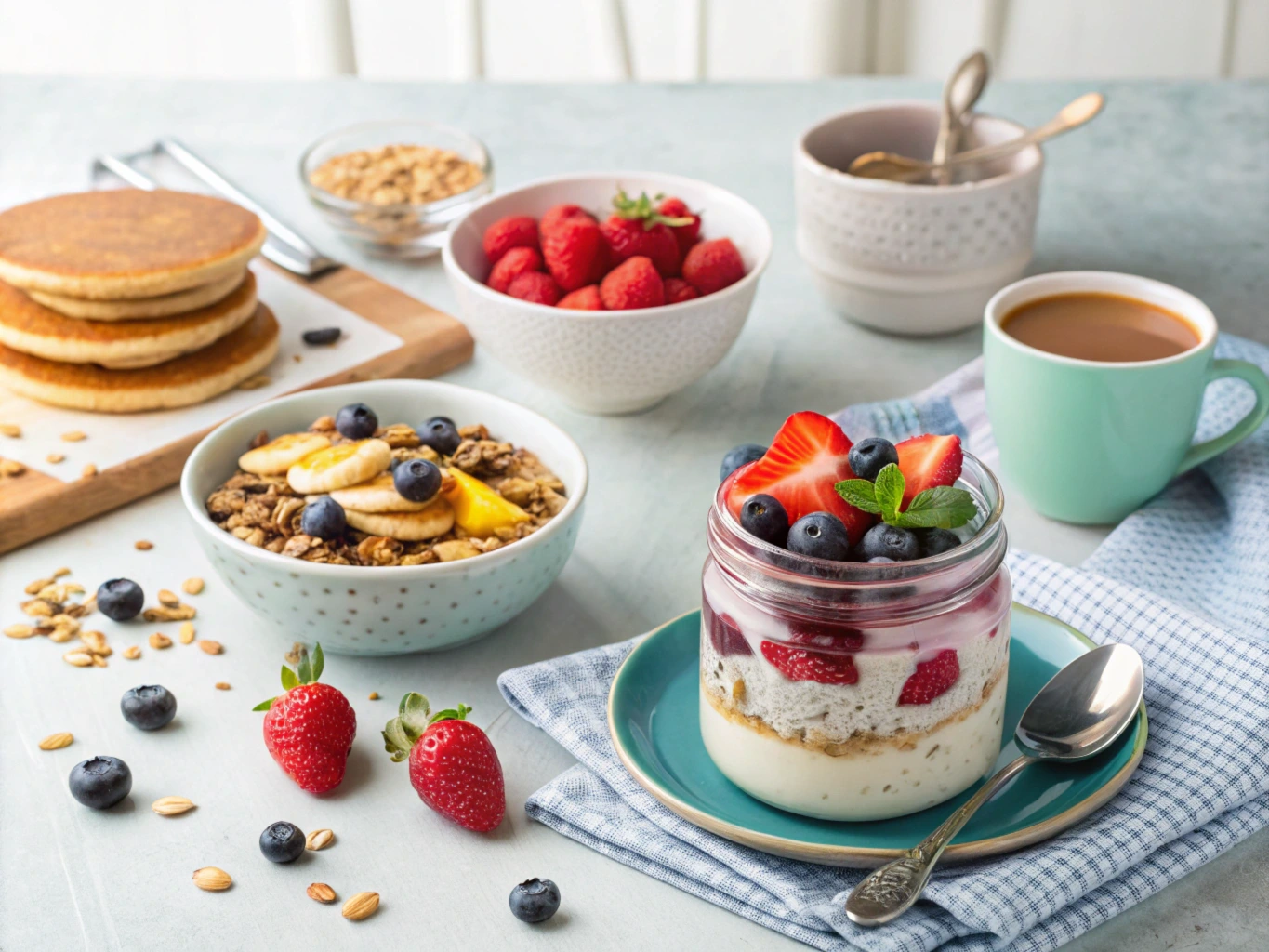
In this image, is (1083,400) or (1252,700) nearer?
(1252,700)

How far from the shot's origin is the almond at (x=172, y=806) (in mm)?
923

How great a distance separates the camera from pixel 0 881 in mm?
870

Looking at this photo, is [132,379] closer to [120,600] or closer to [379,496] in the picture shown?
[120,600]

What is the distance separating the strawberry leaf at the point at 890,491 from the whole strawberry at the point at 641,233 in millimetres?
633

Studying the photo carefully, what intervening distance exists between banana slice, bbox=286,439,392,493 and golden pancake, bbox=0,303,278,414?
1.34ft

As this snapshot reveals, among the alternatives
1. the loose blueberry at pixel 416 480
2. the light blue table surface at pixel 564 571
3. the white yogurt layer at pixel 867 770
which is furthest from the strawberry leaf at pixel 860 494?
the loose blueberry at pixel 416 480

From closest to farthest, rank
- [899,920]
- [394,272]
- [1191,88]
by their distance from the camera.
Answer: [899,920] < [394,272] < [1191,88]

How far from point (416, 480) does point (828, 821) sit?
43cm

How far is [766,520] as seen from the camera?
812mm

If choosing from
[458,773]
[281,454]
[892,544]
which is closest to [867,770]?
[892,544]

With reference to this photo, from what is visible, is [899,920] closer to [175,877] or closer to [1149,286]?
[175,877]

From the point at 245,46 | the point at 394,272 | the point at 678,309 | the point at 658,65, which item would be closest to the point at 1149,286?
the point at 678,309

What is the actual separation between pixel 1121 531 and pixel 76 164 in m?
1.69

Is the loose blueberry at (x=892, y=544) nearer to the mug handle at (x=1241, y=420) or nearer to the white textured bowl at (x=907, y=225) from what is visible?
the mug handle at (x=1241, y=420)
